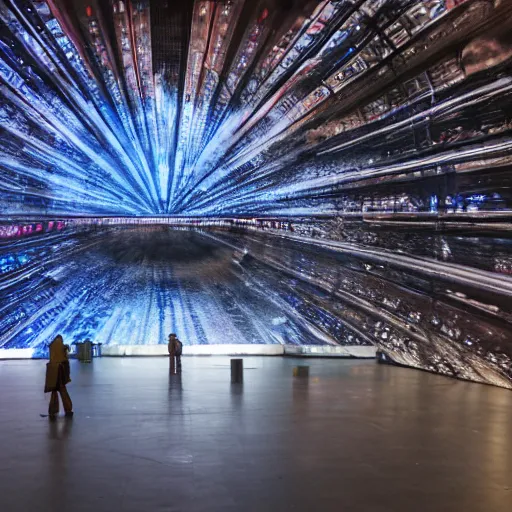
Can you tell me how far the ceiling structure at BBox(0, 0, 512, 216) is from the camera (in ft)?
30.5

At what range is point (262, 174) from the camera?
13.6 metres

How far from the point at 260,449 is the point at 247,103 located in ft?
23.1

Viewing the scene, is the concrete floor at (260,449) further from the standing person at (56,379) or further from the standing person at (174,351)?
the standing person at (174,351)

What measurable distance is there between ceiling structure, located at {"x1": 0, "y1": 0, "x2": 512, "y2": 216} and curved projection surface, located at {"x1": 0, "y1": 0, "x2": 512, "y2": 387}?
3 centimetres

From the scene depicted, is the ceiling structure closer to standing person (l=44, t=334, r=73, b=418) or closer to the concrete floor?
the concrete floor

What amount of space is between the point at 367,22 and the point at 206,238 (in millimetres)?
7425

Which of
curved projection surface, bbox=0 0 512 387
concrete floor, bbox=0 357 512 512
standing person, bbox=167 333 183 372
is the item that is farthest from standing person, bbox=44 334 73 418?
standing person, bbox=167 333 183 372

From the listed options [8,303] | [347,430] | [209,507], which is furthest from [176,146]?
[209,507]

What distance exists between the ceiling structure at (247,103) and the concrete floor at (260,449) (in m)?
3.59

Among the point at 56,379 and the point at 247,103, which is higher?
the point at 247,103

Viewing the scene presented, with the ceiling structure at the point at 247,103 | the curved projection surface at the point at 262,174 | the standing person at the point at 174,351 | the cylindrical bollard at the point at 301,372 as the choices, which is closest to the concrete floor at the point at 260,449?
the cylindrical bollard at the point at 301,372

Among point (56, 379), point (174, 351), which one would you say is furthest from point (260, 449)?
point (174, 351)

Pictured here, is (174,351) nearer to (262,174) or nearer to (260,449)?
(262,174)

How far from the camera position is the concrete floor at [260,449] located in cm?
442
